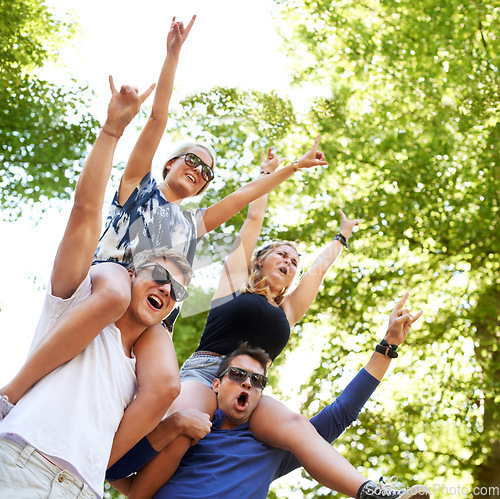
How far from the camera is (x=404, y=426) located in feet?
21.6

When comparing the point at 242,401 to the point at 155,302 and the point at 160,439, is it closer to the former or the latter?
the point at 160,439

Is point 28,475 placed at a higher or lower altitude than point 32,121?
lower

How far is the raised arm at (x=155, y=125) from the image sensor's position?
2.65 meters

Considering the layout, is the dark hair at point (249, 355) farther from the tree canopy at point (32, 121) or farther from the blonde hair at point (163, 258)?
the tree canopy at point (32, 121)

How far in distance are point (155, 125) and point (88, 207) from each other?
89 cm

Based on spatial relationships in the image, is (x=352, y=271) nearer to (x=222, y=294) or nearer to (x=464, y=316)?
(x=464, y=316)

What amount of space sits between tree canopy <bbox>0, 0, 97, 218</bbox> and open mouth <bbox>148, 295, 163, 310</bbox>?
5562mm

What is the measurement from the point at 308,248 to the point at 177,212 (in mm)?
4845

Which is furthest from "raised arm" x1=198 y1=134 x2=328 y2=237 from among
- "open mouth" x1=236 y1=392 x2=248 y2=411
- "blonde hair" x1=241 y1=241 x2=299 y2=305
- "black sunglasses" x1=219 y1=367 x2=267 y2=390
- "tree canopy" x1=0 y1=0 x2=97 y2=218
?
"tree canopy" x1=0 y1=0 x2=97 y2=218

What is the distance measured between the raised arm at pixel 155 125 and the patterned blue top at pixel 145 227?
A: 47 mm

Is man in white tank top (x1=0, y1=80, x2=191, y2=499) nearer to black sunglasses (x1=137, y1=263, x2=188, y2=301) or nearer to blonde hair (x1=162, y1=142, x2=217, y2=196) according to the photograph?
black sunglasses (x1=137, y1=263, x2=188, y2=301)

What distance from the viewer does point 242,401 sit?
2494 mm

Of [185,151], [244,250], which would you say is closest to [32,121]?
[244,250]

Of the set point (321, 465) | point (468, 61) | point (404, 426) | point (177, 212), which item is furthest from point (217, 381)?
point (468, 61)
